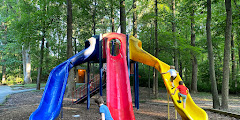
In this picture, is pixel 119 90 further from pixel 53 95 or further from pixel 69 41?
pixel 69 41

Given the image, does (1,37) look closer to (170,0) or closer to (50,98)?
(170,0)

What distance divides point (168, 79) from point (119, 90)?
230 cm

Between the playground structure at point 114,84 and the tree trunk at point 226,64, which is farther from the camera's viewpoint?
the tree trunk at point 226,64

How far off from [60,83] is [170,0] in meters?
13.7

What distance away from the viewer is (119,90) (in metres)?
7.90

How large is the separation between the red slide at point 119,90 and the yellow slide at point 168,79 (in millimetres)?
617

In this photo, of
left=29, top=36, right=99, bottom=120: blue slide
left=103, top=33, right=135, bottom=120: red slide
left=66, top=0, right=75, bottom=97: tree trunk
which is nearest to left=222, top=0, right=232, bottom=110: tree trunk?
left=103, top=33, right=135, bottom=120: red slide

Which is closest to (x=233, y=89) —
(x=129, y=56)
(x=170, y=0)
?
(x=170, y=0)

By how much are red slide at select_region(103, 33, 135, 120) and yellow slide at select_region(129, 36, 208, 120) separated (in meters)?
0.62

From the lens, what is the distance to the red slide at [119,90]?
6.62m

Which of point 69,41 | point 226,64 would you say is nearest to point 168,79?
point 226,64

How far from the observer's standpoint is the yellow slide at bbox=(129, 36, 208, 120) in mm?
5842

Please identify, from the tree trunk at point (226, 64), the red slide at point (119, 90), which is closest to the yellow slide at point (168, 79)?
the red slide at point (119, 90)

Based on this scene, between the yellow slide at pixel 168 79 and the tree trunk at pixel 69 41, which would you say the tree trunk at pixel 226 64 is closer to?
the yellow slide at pixel 168 79
